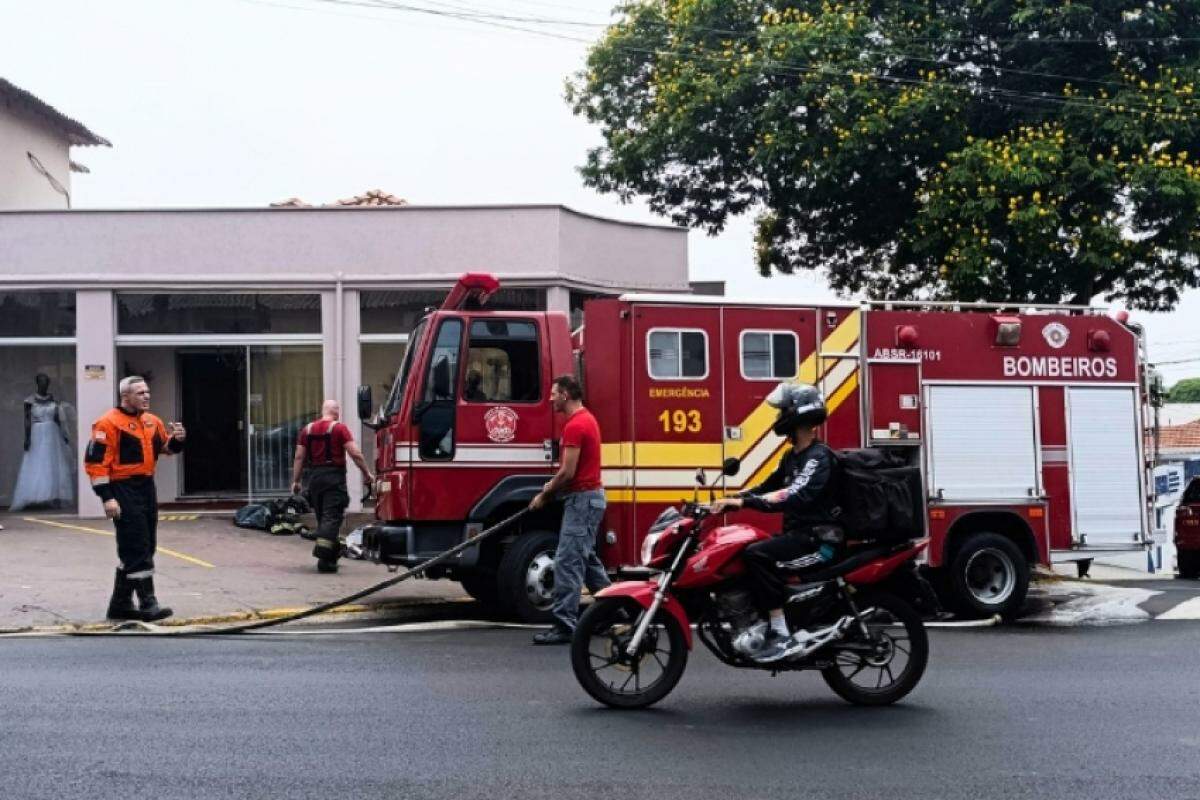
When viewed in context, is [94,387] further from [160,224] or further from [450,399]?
[450,399]

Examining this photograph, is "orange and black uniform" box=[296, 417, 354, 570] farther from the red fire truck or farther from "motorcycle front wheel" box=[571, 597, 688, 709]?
"motorcycle front wheel" box=[571, 597, 688, 709]

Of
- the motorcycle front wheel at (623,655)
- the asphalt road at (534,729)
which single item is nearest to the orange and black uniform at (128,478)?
the asphalt road at (534,729)

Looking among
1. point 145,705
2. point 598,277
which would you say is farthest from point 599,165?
point 145,705

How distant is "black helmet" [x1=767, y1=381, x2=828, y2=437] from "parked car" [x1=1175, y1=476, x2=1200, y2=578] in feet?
46.9

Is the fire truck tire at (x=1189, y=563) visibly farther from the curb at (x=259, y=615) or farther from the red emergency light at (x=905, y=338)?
the curb at (x=259, y=615)

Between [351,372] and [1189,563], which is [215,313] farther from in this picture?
[1189,563]

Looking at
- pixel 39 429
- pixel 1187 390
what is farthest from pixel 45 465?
pixel 1187 390

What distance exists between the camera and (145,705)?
24.7ft

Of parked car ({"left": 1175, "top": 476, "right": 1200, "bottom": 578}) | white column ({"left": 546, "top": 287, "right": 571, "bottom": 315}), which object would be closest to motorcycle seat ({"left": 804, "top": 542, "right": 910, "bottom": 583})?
white column ({"left": 546, "top": 287, "right": 571, "bottom": 315})

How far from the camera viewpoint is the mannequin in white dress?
19688 millimetres

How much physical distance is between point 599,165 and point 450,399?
13.5 m

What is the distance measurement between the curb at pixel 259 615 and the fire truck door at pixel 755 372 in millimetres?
3152

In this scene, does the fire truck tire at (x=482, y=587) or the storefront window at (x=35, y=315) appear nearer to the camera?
the fire truck tire at (x=482, y=587)

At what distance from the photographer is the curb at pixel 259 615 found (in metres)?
10.8
